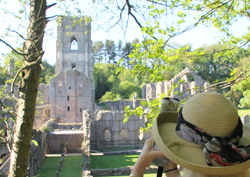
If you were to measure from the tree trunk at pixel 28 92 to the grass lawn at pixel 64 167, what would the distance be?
10786 millimetres

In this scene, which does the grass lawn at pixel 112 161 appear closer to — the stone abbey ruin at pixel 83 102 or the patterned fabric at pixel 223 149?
the stone abbey ruin at pixel 83 102

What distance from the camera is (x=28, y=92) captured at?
3.89 m

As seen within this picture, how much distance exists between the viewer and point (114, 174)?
1522 centimetres

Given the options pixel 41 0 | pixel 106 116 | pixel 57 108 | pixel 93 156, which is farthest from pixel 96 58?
pixel 41 0

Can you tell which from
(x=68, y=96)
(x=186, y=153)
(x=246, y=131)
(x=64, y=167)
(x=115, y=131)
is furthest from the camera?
(x=68, y=96)

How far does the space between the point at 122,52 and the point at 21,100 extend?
63333 millimetres

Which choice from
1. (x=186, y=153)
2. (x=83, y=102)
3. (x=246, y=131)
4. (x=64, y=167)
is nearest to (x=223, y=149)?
(x=186, y=153)

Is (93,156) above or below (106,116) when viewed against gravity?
below

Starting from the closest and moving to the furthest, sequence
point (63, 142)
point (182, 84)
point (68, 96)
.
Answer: point (63, 142) < point (68, 96) < point (182, 84)

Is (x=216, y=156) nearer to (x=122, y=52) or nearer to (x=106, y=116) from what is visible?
(x=106, y=116)

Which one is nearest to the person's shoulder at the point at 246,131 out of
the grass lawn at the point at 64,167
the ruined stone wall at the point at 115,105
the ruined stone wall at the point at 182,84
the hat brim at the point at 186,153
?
the hat brim at the point at 186,153

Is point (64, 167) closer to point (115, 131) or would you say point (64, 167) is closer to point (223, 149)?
point (115, 131)

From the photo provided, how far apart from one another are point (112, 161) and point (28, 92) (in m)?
16.1

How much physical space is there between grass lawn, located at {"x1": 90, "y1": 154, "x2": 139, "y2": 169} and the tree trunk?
13.9 m
